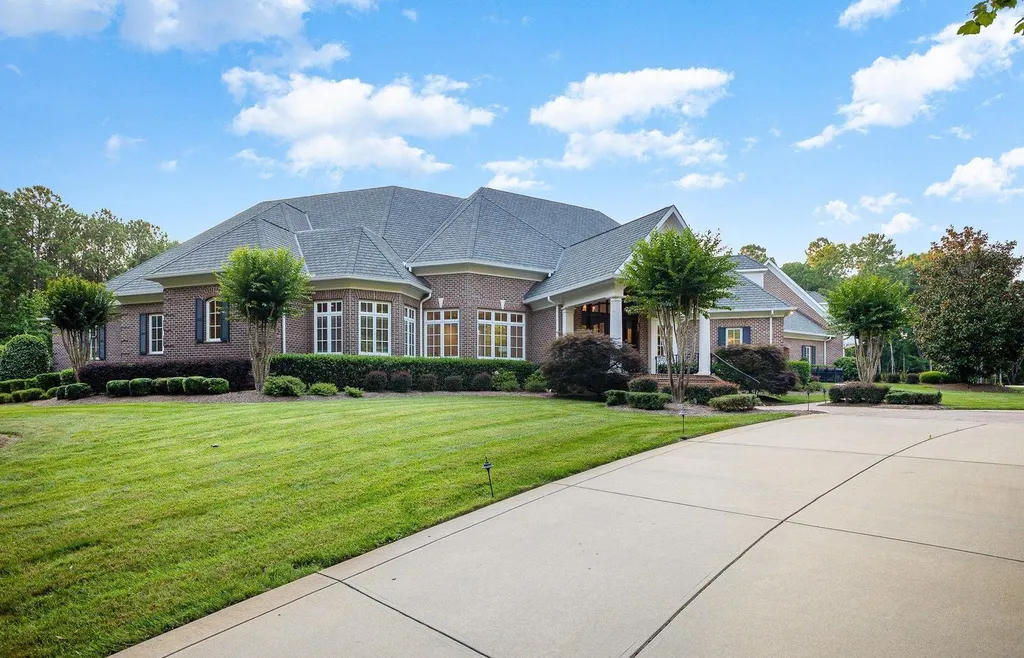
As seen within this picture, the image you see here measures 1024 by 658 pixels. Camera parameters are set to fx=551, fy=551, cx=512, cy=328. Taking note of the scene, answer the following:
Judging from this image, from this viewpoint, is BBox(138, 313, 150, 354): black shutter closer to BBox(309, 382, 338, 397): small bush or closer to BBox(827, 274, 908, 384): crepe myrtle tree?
BBox(309, 382, 338, 397): small bush

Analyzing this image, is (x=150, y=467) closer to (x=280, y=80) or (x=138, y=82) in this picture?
(x=138, y=82)

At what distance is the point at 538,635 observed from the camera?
8.86ft

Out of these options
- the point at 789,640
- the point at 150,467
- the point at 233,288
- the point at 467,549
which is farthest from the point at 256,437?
the point at 233,288

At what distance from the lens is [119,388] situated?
643 inches

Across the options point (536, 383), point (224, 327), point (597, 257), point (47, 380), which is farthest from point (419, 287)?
point (47, 380)

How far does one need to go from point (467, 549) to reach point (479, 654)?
1.35 meters

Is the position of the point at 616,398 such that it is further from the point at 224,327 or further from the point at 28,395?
the point at 28,395

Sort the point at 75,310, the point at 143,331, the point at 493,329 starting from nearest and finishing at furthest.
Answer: the point at 75,310 → the point at 493,329 → the point at 143,331

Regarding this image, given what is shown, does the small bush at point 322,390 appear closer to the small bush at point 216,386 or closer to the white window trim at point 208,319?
the small bush at point 216,386

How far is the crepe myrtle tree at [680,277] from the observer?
1312cm

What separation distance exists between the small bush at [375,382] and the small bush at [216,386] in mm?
3970

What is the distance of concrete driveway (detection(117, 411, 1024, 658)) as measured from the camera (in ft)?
8.59

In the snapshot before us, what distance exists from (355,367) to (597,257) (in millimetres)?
9342

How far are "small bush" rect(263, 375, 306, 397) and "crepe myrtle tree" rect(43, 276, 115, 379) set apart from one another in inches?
317
